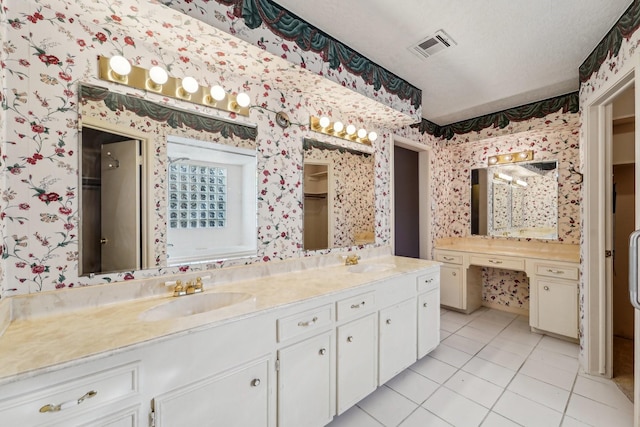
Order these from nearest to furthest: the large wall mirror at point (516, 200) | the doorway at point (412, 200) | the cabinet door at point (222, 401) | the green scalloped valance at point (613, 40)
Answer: the cabinet door at point (222, 401) → the green scalloped valance at point (613, 40) → the large wall mirror at point (516, 200) → the doorway at point (412, 200)

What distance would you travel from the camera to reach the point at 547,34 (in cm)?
180

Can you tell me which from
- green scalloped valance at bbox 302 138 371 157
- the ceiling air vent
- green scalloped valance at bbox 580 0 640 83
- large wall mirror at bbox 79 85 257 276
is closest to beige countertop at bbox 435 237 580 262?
green scalloped valance at bbox 580 0 640 83

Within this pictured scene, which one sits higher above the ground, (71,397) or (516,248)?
(516,248)

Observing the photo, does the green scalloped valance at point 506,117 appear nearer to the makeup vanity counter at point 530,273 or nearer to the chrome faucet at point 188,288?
the makeup vanity counter at point 530,273

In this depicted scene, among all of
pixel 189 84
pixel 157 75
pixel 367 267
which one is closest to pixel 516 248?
pixel 367 267

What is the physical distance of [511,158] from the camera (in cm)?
334

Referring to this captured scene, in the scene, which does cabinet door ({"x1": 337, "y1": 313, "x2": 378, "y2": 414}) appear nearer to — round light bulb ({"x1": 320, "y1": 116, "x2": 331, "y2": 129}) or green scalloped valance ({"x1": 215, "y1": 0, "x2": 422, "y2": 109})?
round light bulb ({"x1": 320, "y1": 116, "x2": 331, "y2": 129})

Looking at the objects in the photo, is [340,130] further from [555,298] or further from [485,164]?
[555,298]

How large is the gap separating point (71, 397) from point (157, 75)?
4.67 feet

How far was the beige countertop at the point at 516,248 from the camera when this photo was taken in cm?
285

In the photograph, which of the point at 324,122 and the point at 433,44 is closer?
the point at 433,44

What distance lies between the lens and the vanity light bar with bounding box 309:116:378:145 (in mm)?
2164

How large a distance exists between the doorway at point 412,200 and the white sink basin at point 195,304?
7.05 feet

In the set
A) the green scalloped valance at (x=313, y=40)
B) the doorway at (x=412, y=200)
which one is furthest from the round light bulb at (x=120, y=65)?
the doorway at (x=412, y=200)
